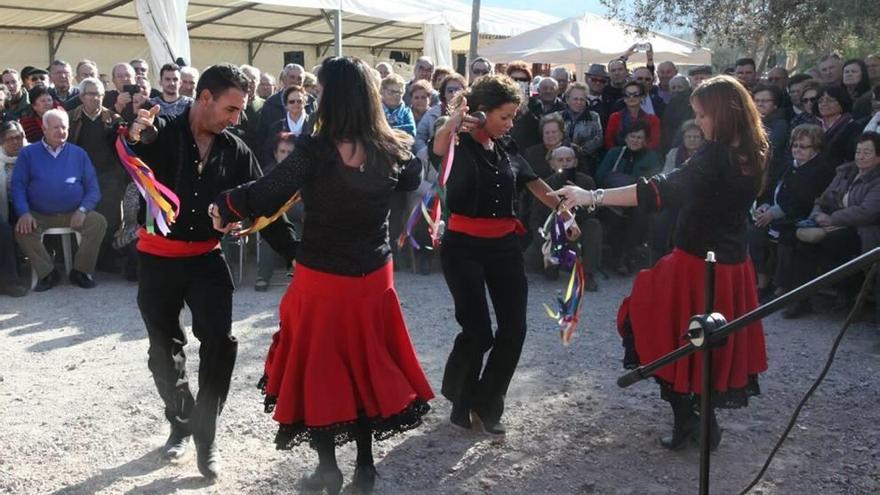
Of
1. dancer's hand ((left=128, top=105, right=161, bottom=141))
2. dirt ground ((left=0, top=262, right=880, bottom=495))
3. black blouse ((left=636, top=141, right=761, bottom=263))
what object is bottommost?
dirt ground ((left=0, top=262, right=880, bottom=495))

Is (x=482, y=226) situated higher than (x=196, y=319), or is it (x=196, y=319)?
(x=482, y=226)

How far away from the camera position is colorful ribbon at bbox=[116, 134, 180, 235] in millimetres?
3686

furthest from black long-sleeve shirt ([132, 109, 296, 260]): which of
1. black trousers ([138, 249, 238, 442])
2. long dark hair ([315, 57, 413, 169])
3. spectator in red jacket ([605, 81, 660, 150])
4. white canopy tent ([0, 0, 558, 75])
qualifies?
white canopy tent ([0, 0, 558, 75])

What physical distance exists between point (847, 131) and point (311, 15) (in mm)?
13626

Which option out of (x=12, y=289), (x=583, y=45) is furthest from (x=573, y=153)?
(x=583, y=45)

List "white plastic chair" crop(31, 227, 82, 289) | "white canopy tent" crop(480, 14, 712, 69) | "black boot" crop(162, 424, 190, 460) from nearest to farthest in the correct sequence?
1. "black boot" crop(162, 424, 190, 460)
2. "white plastic chair" crop(31, 227, 82, 289)
3. "white canopy tent" crop(480, 14, 712, 69)

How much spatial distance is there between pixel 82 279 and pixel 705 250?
19.8ft

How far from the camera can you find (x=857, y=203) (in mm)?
6918

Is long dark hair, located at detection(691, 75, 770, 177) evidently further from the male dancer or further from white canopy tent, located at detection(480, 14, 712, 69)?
white canopy tent, located at detection(480, 14, 712, 69)

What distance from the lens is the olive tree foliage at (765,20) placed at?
1000cm

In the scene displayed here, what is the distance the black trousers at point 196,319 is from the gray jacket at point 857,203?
198 inches

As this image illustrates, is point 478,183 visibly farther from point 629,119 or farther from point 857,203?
point 629,119

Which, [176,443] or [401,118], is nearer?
[176,443]

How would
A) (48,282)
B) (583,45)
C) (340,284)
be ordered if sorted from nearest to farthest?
(340,284), (48,282), (583,45)
